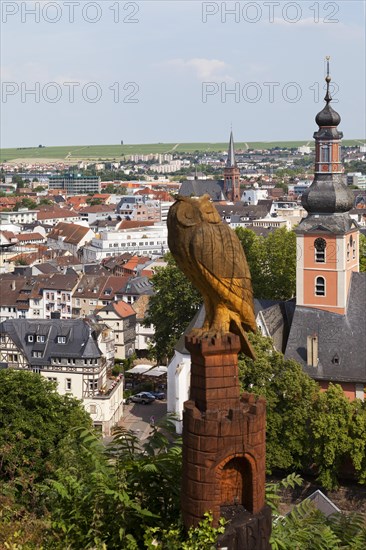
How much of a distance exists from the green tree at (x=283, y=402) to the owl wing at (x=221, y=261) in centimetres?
2177

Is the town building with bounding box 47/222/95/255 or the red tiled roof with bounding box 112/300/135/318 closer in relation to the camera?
the red tiled roof with bounding box 112/300/135/318

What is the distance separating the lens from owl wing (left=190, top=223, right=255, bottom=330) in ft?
52.3

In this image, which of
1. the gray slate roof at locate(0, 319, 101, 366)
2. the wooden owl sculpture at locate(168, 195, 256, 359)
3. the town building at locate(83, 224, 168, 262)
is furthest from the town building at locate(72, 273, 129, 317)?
the wooden owl sculpture at locate(168, 195, 256, 359)

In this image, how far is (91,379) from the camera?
175 feet

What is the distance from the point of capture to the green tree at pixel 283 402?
123 feet

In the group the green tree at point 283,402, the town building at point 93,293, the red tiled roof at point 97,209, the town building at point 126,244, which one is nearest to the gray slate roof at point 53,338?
the green tree at point 283,402

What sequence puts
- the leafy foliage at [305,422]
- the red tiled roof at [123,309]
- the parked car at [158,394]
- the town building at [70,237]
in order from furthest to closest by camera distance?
the town building at [70,237], the red tiled roof at [123,309], the parked car at [158,394], the leafy foliage at [305,422]

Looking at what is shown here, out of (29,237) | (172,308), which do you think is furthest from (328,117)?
(29,237)

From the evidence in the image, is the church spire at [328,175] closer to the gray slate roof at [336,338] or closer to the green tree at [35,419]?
the gray slate roof at [336,338]

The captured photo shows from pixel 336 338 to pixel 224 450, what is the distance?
29.5 m

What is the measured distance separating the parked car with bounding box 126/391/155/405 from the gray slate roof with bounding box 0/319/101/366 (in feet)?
16.5

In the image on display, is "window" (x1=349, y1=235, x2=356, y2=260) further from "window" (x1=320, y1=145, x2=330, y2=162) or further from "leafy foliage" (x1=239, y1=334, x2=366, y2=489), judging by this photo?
"leafy foliage" (x1=239, y1=334, x2=366, y2=489)

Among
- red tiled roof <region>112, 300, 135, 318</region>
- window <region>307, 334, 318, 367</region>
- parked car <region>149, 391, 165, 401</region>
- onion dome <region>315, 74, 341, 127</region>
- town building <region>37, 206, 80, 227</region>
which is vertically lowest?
parked car <region>149, 391, 165, 401</region>

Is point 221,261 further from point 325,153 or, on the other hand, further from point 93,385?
point 93,385
